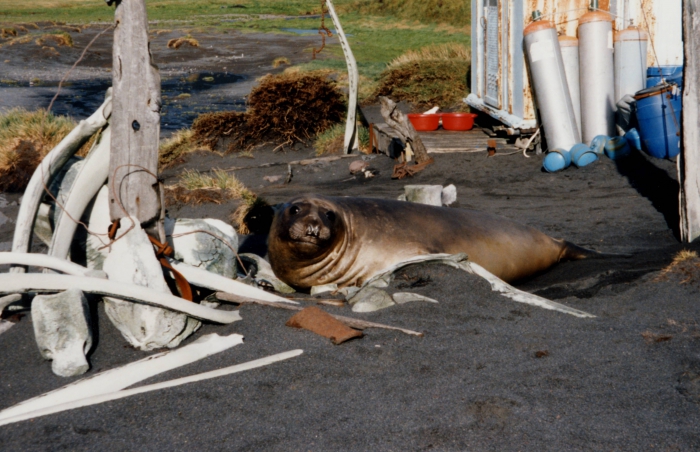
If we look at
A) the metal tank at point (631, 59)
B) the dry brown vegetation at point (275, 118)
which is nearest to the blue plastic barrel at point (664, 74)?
the metal tank at point (631, 59)

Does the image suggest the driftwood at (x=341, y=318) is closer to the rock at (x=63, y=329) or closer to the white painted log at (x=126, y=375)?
the white painted log at (x=126, y=375)

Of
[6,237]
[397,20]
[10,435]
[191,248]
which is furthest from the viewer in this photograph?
[397,20]

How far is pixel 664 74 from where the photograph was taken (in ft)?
29.0

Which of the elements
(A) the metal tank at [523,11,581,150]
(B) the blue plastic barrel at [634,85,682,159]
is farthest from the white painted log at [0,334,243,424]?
(A) the metal tank at [523,11,581,150]

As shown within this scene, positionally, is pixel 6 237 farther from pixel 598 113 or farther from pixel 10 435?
pixel 598 113

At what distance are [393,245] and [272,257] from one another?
0.81 m

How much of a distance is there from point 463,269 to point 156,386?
6.56 ft

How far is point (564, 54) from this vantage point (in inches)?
367

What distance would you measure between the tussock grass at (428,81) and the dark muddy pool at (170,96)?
4.38 m

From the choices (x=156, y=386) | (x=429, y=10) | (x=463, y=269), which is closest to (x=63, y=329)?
(x=156, y=386)

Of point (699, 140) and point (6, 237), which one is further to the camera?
point (6, 237)

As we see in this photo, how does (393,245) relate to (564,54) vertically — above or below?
below

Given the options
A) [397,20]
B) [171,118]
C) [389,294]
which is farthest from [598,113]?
[397,20]

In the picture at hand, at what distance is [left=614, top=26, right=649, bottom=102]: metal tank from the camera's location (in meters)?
8.94
